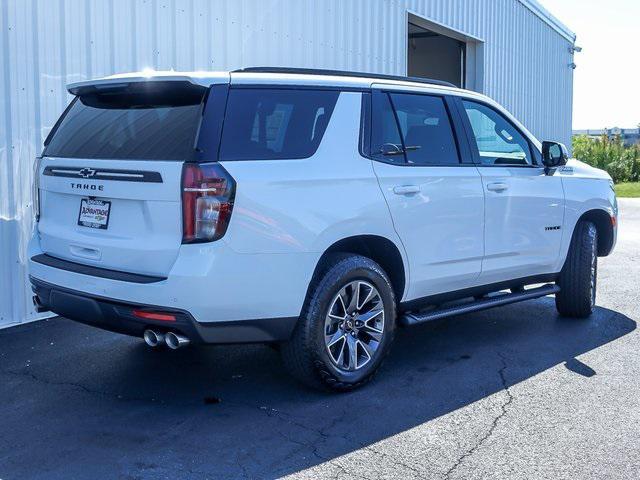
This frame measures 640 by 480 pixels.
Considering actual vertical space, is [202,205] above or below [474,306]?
above

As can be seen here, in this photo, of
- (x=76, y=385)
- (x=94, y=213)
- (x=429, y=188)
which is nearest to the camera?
(x=94, y=213)

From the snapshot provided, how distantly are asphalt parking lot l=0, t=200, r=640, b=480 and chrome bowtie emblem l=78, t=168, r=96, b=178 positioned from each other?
4.48 feet

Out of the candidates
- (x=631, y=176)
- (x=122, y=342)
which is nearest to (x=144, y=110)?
(x=122, y=342)

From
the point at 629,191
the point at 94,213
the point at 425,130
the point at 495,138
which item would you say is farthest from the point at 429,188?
the point at 629,191

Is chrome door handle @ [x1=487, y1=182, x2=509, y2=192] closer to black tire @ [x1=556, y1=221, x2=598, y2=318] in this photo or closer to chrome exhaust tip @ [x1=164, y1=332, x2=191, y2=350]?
black tire @ [x1=556, y1=221, x2=598, y2=318]

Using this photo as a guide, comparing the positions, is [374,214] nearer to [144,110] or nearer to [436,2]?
[144,110]


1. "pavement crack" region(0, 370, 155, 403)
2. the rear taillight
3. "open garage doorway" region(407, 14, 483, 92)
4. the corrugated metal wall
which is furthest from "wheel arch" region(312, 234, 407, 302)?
"open garage doorway" region(407, 14, 483, 92)

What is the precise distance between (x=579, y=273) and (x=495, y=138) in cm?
148

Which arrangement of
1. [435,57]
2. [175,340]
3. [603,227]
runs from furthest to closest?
[435,57]
[603,227]
[175,340]

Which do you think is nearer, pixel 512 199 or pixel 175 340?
pixel 175 340

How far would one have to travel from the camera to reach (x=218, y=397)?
498 cm

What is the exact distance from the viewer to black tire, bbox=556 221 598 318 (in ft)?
22.8

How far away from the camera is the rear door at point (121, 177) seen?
4.34 metres

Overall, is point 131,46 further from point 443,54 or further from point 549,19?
point 549,19
